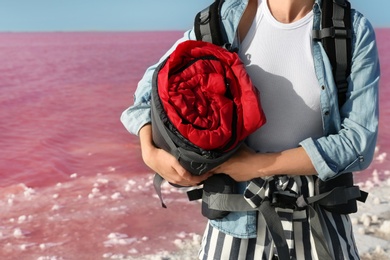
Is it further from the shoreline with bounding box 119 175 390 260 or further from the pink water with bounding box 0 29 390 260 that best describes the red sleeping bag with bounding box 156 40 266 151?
the pink water with bounding box 0 29 390 260

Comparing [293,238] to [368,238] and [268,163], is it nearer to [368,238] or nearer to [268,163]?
[268,163]

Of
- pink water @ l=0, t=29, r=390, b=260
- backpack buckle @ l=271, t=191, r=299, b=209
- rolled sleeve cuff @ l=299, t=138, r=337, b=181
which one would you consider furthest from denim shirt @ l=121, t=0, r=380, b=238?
pink water @ l=0, t=29, r=390, b=260

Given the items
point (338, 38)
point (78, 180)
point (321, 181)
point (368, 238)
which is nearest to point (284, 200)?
point (321, 181)

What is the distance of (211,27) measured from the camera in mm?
2244

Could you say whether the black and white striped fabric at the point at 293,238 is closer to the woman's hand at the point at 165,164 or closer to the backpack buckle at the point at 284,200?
the backpack buckle at the point at 284,200

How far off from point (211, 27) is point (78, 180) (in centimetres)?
528

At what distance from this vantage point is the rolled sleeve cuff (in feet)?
6.86

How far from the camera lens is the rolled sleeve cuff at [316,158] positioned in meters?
2.09

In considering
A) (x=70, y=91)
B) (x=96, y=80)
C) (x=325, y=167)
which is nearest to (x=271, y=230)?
(x=325, y=167)

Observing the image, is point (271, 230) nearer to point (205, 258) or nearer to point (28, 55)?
point (205, 258)

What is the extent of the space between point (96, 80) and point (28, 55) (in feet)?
24.6

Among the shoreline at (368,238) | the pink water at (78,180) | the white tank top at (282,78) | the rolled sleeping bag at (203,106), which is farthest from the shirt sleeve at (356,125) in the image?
the pink water at (78,180)

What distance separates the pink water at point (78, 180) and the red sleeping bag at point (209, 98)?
3.12 metres

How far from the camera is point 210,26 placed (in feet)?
7.36
